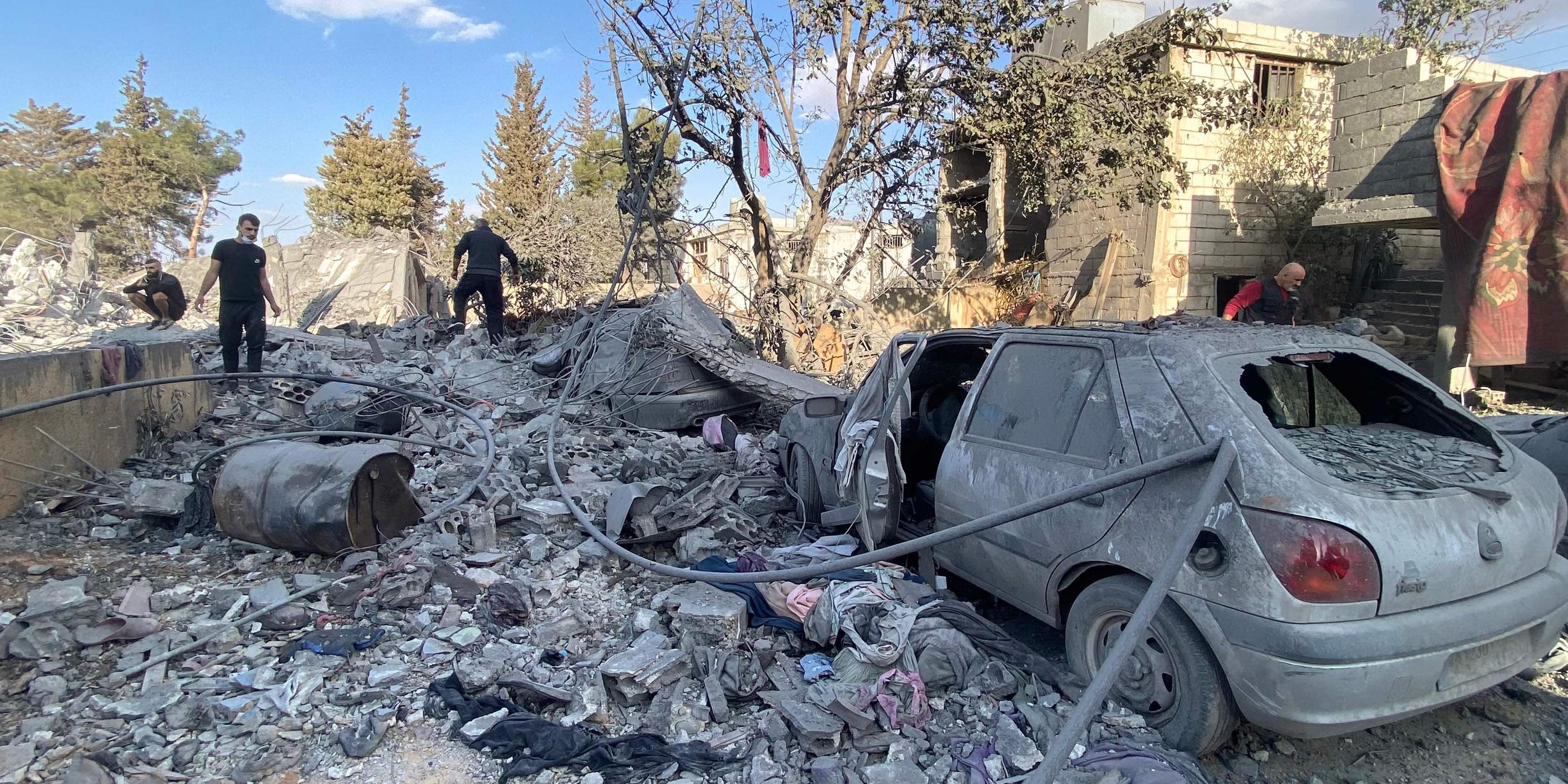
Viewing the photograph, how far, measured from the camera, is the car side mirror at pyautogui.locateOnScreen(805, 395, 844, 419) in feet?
16.3

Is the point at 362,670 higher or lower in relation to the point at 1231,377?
lower

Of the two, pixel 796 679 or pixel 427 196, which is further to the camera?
pixel 427 196

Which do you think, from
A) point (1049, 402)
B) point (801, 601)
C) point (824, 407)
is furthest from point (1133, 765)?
point (824, 407)

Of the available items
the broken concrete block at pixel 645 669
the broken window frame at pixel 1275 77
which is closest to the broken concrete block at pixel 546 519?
the broken concrete block at pixel 645 669

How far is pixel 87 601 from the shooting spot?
142 inches

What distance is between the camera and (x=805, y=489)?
5242 mm

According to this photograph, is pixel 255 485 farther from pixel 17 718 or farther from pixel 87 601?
pixel 17 718

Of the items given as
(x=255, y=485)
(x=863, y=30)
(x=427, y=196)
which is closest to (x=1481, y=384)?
(x=863, y=30)

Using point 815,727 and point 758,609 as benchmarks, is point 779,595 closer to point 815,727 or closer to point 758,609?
point 758,609

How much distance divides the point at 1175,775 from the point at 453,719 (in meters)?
2.63

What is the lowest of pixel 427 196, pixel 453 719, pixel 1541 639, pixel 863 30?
pixel 453 719

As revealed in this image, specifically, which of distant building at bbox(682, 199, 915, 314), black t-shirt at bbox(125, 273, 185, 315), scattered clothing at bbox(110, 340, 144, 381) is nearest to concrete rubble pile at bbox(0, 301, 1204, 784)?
scattered clothing at bbox(110, 340, 144, 381)

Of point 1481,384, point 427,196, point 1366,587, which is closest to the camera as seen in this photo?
point 1366,587

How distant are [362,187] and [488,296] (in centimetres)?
2856
